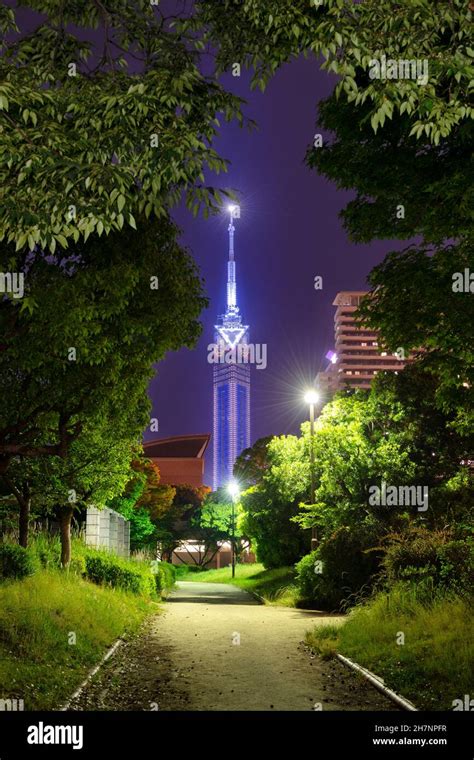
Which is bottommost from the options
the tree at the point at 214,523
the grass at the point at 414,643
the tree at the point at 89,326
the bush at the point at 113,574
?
the tree at the point at 214,523

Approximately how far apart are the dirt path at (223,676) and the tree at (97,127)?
19.6 ft

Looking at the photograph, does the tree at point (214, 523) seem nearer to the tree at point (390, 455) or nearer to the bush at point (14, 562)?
the tree at point (390, 455)

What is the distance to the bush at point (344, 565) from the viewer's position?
71.5 ft

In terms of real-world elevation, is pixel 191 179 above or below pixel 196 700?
above

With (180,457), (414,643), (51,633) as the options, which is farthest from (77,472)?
(180,457)

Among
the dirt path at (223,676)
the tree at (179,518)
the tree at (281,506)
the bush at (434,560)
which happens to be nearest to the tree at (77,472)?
the dirt path at (223,676)

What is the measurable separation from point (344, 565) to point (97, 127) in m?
18.0

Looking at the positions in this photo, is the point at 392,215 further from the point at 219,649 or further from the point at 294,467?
the point at 294,467

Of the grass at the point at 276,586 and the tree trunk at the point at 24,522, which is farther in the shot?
the grass at the point at 276,586

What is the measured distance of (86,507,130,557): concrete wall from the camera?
27009 millimetres

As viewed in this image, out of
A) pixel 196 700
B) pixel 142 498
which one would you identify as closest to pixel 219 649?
pixel 196 700

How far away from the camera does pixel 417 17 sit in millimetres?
6484

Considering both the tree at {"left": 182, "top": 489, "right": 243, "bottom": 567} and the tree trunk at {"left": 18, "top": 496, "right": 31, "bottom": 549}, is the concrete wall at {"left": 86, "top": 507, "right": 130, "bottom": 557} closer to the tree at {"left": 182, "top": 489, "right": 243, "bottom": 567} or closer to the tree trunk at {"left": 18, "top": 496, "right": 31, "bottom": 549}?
the tree trunk at {"left": 18, "top": 496, "right": 31, "bottom": 549}

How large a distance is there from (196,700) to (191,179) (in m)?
6.61
